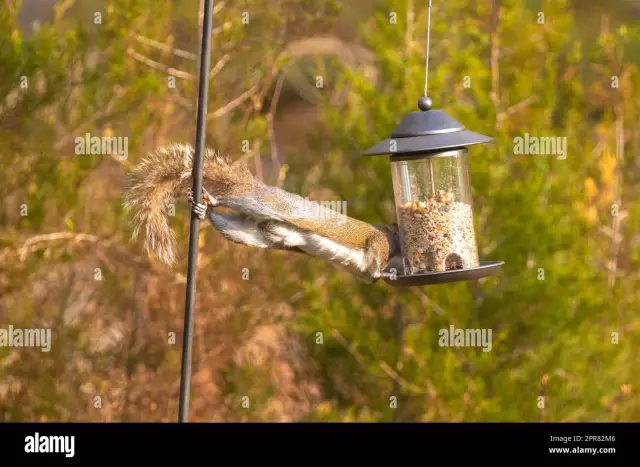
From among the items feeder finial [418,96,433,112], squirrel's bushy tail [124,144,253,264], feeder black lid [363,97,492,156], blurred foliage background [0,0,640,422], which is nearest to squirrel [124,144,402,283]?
squirrel's bushy tail [124,144,253,264]

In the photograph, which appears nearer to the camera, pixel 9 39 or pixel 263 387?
pixel 9 39

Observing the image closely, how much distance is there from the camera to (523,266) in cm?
511

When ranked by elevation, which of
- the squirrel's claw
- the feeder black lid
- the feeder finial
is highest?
the feeder finial

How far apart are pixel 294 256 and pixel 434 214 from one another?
2.84 metres

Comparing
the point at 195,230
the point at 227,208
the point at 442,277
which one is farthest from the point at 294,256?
the point at 195,230

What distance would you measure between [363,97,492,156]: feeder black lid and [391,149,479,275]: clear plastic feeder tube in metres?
0.15

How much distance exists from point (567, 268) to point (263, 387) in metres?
1.85

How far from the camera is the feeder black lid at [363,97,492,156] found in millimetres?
2623

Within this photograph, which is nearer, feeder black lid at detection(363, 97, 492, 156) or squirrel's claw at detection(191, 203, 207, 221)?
squirrel's claw at detection(191, 203, 207, 221)

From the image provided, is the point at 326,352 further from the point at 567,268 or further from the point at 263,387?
the point at 567,268

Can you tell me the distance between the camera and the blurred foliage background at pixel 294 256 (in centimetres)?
509

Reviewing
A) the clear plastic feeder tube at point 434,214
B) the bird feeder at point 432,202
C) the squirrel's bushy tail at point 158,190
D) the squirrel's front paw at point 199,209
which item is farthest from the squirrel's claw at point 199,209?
the clear plastic feeder tube at point 434,214

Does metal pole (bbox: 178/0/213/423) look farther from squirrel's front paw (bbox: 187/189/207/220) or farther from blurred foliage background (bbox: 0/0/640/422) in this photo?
blurred foliage background (bbox: 0/0/640/422)

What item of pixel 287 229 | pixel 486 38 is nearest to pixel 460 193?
pixel 287 229
